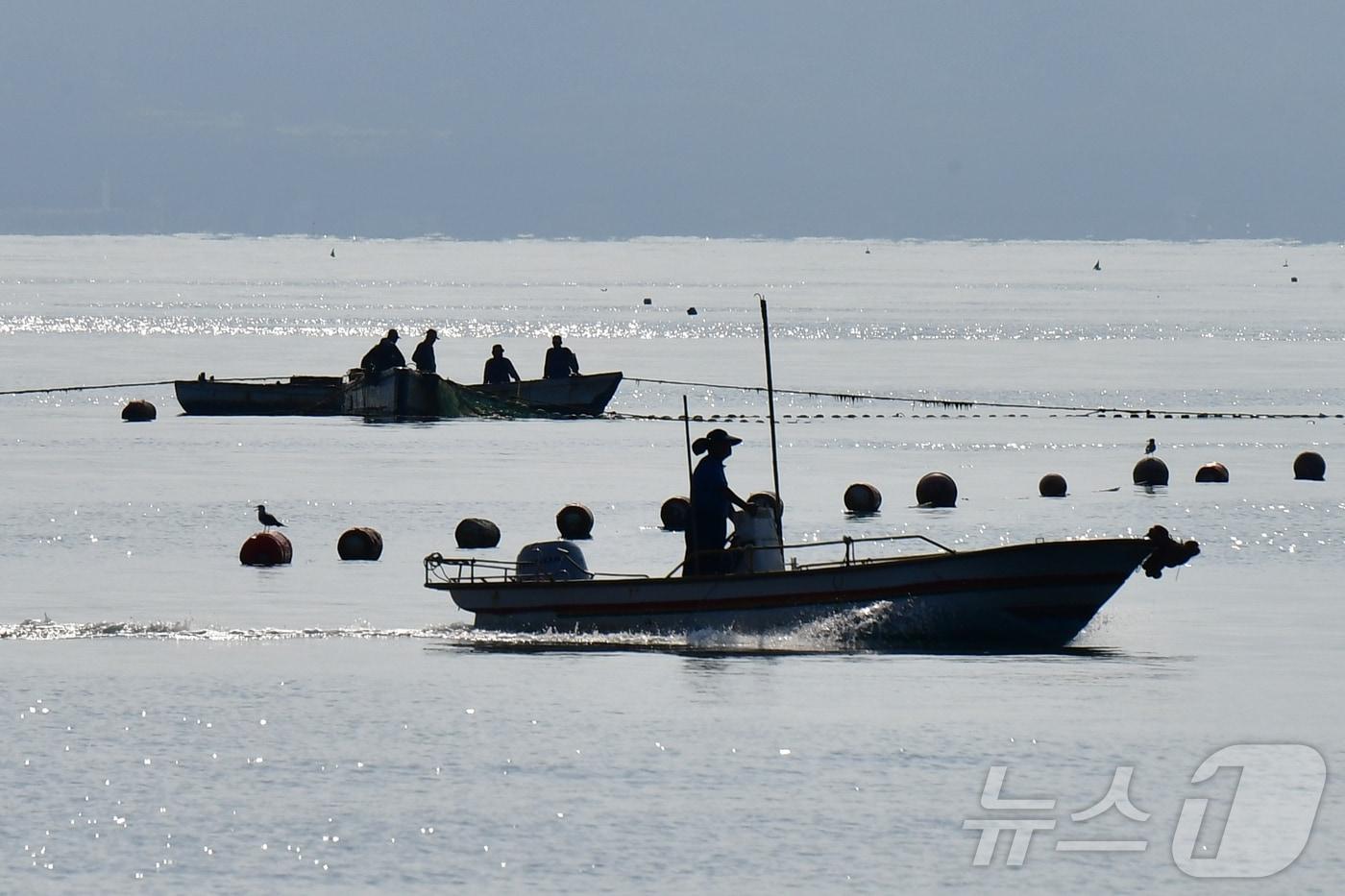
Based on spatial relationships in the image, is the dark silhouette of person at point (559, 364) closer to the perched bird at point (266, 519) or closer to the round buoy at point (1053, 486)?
the round buoy at point (1053, 486)

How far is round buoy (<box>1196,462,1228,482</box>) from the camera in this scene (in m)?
45.0

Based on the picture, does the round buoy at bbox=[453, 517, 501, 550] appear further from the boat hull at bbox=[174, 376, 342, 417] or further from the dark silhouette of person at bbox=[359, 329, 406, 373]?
the boat hull at bbox=[174, 376, 342, 417]

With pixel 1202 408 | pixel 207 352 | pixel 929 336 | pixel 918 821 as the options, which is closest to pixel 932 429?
pixel 1202 408

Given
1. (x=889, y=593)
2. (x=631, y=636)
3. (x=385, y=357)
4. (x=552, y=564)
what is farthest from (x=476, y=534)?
(x=385, y=357)

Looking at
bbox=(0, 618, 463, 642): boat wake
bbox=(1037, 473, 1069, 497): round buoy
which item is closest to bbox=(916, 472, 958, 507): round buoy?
bbox=(1037, 473, 1069, 497): round buoy

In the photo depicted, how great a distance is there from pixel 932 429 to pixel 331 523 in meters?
25.2

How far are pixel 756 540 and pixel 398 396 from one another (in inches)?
1374

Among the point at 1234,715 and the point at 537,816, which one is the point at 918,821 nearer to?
the point at 537,816

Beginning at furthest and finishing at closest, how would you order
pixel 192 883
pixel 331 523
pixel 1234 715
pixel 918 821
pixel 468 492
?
pixel 468 492 < pixel 331 523 < pixel 1234 715 < pixel 918 821 < pixel 192 883

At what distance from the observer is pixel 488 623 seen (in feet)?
85.4

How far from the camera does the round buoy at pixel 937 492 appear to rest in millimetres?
40531

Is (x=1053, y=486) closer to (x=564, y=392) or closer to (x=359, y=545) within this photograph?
(x=359, y=545)

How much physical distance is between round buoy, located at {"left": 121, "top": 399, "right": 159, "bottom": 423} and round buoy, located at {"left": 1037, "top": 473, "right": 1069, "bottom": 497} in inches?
1049

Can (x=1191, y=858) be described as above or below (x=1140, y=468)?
below
